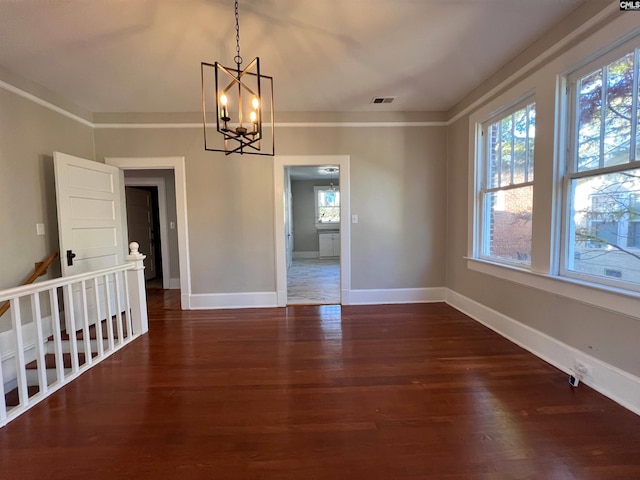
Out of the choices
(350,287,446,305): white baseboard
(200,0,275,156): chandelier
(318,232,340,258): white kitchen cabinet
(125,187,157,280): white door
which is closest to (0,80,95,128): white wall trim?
(200,0,275,156): chandelier

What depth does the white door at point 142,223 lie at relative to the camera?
527cm

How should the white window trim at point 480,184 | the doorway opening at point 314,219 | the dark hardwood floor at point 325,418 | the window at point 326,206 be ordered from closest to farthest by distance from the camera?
the dark hardwood floor at point 325,418 → the white window trim at point 480,184 → the doorway opening at point 314,219 → the window at point 326,206

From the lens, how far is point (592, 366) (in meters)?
1.91

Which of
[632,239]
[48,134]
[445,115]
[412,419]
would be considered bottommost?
[412,419]

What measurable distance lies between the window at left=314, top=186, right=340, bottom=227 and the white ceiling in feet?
18.3

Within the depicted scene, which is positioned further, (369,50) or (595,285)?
(369,50)

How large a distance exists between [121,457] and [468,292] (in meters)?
3.40

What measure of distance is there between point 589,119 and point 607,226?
0.74m

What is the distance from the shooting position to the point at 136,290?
288cm

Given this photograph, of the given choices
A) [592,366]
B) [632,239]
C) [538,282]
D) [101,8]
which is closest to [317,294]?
[538,282]

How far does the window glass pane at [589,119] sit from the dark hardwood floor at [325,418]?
5.02 ft

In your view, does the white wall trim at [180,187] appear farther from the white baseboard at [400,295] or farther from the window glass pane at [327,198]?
the window glass pane at [327,198]

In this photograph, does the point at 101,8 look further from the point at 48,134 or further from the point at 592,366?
the point at 592,366
